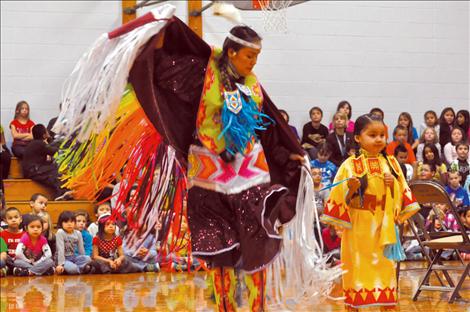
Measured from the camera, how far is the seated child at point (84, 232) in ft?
28.1

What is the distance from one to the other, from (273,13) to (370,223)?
5.68 metres

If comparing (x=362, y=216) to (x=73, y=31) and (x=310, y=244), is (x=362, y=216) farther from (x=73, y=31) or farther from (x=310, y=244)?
(x=73, y=31)

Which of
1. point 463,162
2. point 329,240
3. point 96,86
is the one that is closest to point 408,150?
point 463,162

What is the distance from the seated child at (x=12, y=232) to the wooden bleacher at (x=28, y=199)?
0.96 metres

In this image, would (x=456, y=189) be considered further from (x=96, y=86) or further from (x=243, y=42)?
(x=96, y=86)

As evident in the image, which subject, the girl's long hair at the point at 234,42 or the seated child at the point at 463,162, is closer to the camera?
the girl's long hair at the point at 234,42

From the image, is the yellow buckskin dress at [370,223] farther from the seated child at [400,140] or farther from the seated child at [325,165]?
the seated child at [400,140]

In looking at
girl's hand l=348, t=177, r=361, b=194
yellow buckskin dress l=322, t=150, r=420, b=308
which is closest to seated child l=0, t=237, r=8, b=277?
yellow buckskin dress l=322, t=150, r=420, b=308

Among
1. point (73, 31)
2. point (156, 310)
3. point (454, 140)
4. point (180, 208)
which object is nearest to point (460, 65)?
point (454, 140)

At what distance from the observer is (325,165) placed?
31.0 ft

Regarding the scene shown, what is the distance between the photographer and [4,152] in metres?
9.80

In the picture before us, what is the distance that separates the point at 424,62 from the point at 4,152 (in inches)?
221

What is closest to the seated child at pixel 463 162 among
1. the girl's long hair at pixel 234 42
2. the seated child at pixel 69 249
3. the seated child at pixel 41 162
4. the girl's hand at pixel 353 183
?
the seated child at pixel 69 249

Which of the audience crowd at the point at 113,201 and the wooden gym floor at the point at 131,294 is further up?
the audience crowd at the point at 113,201
